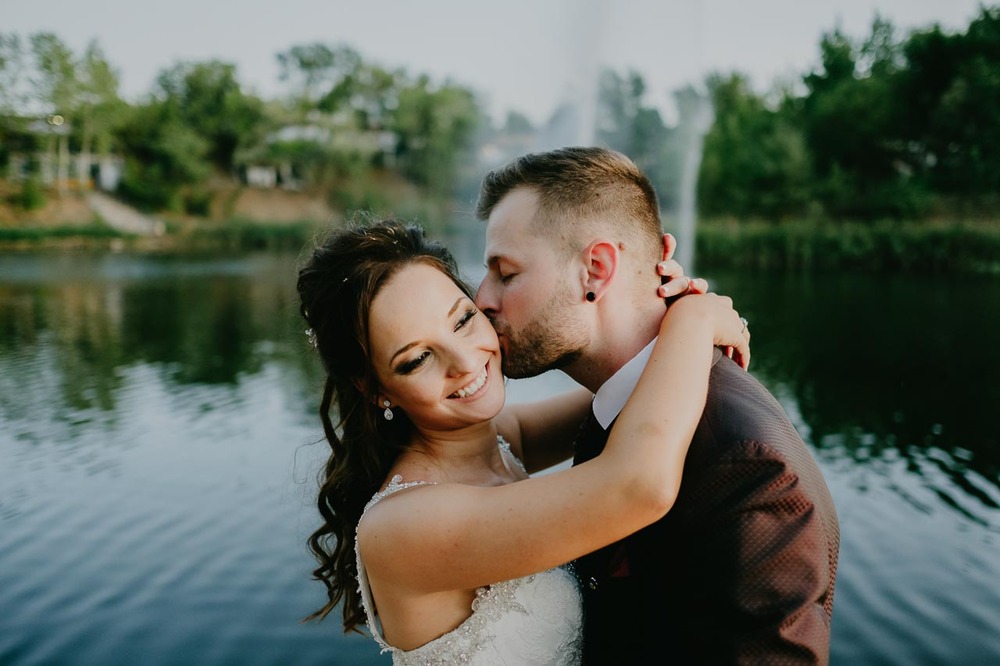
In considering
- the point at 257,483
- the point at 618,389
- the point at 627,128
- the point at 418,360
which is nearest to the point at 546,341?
the point at 618,389

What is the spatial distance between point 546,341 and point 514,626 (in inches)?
34.4

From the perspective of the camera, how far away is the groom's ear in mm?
2195

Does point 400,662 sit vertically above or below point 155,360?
above

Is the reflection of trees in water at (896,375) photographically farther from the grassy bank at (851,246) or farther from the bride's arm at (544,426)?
the bride's arm at (544,426)

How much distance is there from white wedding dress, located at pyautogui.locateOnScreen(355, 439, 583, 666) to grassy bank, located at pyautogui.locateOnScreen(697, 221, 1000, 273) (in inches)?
1224

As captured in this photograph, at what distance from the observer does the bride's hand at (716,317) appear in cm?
210

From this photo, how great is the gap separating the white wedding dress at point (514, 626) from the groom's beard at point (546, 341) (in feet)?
1.59

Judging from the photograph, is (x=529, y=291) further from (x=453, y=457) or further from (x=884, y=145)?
(x=884, y=145)

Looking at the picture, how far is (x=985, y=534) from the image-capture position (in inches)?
288

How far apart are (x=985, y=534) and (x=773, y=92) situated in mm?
49161

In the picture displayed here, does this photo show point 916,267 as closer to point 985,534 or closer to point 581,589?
point 985,534

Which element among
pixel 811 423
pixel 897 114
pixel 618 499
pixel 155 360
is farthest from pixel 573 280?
pixel 897 114

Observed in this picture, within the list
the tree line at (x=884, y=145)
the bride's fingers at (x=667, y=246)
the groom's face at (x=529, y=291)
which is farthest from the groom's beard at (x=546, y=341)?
the tree line at (x=884, y=145)

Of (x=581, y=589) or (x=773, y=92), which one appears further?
(x=773, y=92)
